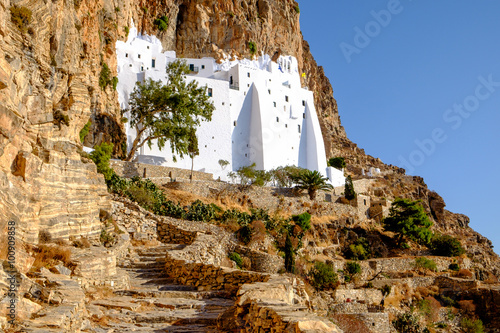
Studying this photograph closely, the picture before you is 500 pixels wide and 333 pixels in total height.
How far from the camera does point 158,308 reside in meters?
8.40

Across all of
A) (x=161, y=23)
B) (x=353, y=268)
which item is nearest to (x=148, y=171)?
(x=353, y=268)

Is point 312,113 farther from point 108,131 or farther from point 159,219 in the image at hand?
point 159,219

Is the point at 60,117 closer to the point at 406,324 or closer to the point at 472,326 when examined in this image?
the point at 406,324

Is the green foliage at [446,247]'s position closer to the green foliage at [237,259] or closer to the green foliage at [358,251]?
the green foliage at [358,251]

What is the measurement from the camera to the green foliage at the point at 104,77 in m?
28.9

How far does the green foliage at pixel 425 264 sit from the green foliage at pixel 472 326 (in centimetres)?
630

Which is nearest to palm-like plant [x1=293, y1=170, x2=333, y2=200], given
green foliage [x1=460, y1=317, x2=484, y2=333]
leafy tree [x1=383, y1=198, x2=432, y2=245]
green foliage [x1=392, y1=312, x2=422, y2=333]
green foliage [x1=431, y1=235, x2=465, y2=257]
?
leafy tree [x1=383, y1=198, x2=432, y2=245]

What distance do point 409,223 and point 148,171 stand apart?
17.1 meters

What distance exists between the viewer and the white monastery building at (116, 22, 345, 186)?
3384 centimetres

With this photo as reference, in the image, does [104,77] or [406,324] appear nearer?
[406,324]

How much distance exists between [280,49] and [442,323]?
32454 mm

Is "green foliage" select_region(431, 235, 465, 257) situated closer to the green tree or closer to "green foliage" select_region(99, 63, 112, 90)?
the green tree

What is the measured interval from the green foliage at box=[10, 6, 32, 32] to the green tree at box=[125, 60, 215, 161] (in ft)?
61.2

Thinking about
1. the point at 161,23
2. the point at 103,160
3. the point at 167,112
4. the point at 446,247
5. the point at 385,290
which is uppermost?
the point at 161,23
